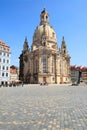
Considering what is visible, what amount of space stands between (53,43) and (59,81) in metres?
22.8

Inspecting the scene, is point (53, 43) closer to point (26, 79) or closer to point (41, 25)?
point (41, 25)

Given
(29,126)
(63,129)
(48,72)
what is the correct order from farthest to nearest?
1. (48,72)
2. (29,126)
3. (63,129)

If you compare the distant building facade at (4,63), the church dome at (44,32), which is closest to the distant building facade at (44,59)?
the church dome at (44,32)

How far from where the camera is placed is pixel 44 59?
112125 mm

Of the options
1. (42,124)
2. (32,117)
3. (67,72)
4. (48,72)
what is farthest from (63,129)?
(67,72)

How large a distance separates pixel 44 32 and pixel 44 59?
17.9m

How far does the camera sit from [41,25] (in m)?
130

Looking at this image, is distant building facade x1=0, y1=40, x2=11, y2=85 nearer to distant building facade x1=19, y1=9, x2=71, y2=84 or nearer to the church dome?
distant building facade x1=19, y1=9, x2=71, y2=84

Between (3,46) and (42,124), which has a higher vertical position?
(3,46)

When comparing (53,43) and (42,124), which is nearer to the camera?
(42,124)

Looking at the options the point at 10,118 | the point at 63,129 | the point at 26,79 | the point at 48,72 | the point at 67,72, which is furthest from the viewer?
the point at 67,72

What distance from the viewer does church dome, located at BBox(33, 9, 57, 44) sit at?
122 metres

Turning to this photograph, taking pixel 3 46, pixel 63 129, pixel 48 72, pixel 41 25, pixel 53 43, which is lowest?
pixel 63 129

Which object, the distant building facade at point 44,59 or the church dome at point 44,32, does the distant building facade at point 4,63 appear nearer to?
the distant building facade at point 44,59
